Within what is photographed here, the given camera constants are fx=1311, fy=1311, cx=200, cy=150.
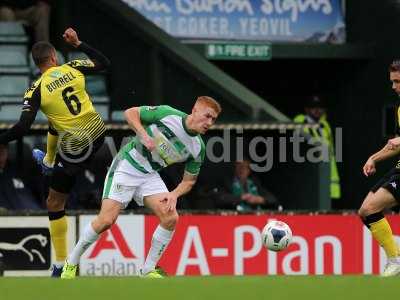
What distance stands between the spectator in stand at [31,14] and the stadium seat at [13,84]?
61 centimetres

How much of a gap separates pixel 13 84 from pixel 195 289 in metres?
8.43

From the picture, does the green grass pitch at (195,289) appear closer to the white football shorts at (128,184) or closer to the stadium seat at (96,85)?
the white football shorts at (128,184)

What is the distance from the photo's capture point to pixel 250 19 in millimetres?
17219

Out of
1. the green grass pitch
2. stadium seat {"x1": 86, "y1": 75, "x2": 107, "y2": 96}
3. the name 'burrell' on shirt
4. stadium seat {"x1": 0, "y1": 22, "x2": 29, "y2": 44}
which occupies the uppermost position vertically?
stadium seat {"x1": 0, "y1": 22, "x2": 29, "y2": 44}

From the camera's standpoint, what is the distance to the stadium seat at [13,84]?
615 inches

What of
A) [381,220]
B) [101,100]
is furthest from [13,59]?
[381,220]

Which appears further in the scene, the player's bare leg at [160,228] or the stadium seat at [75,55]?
the stadium seat at [75,55]

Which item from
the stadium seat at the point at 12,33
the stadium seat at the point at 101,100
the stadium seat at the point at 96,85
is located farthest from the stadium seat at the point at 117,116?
the stadium seat at the point at 12,33

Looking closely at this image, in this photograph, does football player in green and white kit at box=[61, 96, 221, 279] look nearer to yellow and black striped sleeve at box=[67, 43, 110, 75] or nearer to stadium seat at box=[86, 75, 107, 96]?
yellow and black striped sleeve at box=[67, 43, 110, 75]

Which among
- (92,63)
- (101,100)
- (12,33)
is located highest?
(12,33)

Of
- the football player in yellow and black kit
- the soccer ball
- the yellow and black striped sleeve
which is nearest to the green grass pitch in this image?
the soccer ball

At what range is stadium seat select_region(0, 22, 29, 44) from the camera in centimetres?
1609

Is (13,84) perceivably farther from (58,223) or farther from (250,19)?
(58,223)

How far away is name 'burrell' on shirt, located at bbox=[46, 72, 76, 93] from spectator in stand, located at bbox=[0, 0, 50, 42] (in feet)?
17.4
